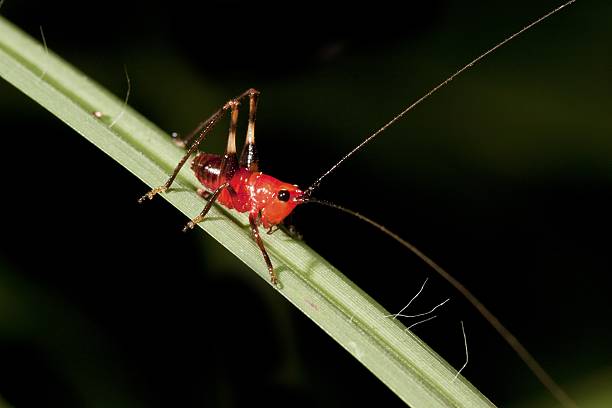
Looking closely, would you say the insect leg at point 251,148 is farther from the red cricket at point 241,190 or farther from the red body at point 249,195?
the red body at point 249,195

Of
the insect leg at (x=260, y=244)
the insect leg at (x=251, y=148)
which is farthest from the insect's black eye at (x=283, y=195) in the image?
the insect leg at (x=251, y=148)

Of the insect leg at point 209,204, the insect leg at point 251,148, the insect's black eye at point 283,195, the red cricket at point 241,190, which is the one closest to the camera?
the insect leg at point 209,204

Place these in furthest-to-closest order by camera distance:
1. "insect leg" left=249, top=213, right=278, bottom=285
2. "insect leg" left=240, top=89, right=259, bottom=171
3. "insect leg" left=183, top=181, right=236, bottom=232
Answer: "insect leg" left=240, top=89, right=259, bottom=171
"insect leg" left=183, top=181, right=236, bottom=232
"insect leg" left=249, top=213, right=278, bottom=285

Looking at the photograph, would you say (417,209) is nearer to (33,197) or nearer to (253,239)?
(253,239)

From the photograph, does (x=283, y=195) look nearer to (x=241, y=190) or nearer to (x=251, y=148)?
(x=241, y=190)

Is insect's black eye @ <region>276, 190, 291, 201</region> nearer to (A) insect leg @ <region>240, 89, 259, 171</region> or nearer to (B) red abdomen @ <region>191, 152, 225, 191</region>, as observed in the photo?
(B) red abdomen @ <region>191, 152, 225, 191</region>

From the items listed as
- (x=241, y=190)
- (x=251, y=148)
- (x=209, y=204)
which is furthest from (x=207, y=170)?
(x=251, y=148)

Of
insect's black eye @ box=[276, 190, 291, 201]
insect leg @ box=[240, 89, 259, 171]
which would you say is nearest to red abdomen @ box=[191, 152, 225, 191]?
insect's black eye @ box=[276, 190, 291, 201]
